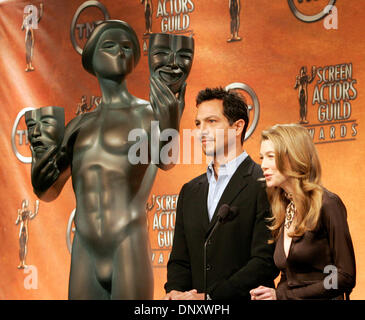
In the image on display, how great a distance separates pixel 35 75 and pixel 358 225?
3185 mm

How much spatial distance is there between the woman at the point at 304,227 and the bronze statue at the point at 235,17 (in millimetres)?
2724

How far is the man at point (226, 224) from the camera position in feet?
7.82

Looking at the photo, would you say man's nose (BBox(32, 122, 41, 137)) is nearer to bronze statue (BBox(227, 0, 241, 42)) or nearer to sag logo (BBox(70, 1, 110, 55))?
bronze statue (BBox(227, 0, 241, 42))

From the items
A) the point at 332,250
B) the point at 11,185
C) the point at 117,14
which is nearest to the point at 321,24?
the point at 117,14

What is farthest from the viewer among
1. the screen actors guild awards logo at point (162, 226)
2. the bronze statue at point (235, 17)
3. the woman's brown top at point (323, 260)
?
the screen actors guild awards logo at point (162, 226)

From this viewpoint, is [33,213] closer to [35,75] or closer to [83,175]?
[35,75]

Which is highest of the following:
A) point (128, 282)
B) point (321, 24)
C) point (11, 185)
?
point (321, 24)

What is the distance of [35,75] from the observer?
233 inches

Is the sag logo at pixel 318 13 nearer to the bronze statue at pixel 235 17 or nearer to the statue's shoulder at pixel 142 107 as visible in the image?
the bronze statue at pixel 235 17

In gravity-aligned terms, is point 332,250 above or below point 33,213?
below

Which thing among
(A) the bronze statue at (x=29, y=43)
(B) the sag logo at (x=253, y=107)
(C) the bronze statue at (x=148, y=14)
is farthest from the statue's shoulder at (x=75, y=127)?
(A) the bronze statue at (x=29, y=43)

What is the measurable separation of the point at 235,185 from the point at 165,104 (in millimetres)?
543

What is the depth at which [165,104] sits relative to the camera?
2.82m

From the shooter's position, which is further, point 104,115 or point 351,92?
point 351,92
